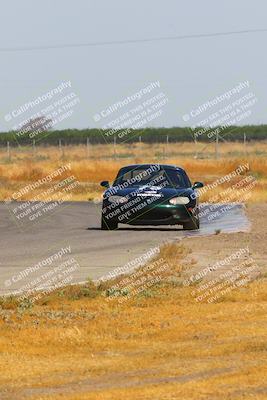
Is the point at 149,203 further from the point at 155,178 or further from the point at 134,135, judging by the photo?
the point at 134,135

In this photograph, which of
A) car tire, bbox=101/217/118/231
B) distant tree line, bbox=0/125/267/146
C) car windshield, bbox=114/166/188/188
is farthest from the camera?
distant tree line, bbox=0/125/267/146

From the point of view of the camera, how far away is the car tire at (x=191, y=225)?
29520mm

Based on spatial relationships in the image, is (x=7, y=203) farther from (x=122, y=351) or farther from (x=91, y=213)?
(x=122, y=351)

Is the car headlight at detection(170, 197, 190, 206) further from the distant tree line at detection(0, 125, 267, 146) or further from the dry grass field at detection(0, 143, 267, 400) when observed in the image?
the distant tree line at detection(0, 125, 267, 146)

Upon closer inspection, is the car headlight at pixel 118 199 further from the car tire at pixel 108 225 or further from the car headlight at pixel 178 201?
the car headlight at pixel 178 201

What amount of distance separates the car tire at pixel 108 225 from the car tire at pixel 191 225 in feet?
5.46

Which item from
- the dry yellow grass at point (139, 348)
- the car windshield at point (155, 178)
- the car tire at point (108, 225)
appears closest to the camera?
the dry yellow grass at point (139, 348)

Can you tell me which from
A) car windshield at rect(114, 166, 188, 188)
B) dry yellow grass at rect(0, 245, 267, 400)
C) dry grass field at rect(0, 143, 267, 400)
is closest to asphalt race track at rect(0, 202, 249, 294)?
car windshield at rect(114, 166, 188, 188)

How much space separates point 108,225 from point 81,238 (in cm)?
249

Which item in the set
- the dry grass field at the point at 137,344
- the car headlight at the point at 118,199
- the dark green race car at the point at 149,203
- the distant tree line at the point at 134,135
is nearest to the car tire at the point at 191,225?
the dark green race car at the point at 149,203

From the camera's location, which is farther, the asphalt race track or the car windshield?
the car windshield

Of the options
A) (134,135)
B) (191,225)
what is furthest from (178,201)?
(134,135)

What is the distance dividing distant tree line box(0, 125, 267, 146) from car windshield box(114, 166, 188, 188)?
87109 mm

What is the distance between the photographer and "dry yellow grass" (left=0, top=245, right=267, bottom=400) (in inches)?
374
